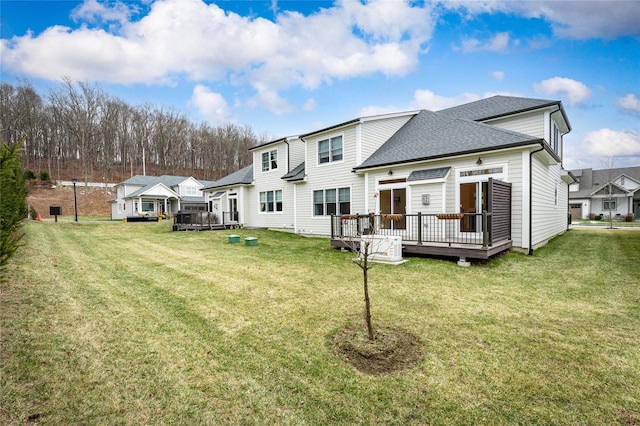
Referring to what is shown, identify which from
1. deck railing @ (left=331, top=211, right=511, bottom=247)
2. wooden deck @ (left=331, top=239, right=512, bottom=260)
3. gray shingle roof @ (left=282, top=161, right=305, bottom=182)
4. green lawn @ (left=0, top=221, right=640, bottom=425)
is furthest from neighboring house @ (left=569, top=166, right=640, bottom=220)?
green lawn @ (left=0, top=221, right=640, bottom=425)

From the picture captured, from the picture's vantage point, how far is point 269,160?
19.7 metres

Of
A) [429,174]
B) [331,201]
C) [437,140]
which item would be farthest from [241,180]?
[429,174]

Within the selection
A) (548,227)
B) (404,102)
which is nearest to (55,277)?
(548,227)

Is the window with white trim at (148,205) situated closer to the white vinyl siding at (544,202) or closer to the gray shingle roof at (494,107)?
the gray shingle roof at (494,107)

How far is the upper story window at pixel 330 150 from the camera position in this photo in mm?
14633

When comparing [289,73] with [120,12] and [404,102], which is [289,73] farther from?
[120,12]

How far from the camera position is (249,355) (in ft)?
Answer: 11.4

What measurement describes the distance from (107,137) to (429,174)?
5263 cm

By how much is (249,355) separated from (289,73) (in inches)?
899

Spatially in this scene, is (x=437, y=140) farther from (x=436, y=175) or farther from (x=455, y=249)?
(x=455, y=249)

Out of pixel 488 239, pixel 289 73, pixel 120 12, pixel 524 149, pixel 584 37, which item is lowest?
pixel 488 239

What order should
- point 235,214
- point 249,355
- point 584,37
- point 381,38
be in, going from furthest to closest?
point 235,214 < point 381,38 < point 584,37 < point 249,355

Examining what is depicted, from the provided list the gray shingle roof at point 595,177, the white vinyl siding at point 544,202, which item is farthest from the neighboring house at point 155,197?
the gray shingle roof at point 595,177

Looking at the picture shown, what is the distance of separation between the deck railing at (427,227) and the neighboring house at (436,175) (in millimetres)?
40
